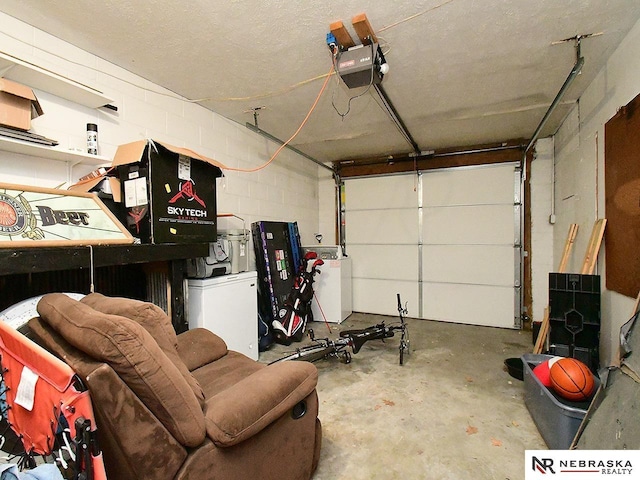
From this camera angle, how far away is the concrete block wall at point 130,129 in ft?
6.44

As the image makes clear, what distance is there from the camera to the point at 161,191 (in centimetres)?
201

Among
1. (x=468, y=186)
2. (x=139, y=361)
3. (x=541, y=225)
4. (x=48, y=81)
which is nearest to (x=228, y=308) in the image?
(x=139, y=361)

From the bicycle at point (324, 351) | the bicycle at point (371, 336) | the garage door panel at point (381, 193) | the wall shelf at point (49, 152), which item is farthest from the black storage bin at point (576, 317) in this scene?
the wall shelf at point (49, 152)

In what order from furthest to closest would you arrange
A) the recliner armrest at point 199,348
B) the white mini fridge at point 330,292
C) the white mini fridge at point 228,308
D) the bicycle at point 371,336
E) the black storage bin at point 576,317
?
the white mini fridge at point 330,292
the bicycle at point 371,336
the white mini fridge at point 228,308
the black storage bin at point 576,317
the recliner armrest at point 199,348

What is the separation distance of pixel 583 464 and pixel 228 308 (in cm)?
247

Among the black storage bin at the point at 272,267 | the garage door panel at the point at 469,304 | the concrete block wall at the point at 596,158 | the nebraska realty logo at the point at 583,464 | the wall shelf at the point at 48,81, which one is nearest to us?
the nebraska realty logo at the point at 583,464

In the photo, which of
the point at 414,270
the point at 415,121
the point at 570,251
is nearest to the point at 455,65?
the point at 415,121

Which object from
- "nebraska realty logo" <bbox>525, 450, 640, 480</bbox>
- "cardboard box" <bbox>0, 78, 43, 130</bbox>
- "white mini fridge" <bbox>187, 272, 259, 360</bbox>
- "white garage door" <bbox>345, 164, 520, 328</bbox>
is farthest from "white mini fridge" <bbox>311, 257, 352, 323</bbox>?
"cardboard box" <bbox>0, 78, 43, 130</bbox>

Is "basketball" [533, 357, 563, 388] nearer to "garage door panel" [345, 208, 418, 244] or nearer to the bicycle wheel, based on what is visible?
the bicycle wheel

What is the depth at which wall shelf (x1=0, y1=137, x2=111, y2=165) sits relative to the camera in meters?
1.73

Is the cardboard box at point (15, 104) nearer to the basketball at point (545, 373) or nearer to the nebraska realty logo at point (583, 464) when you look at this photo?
the nebraska realty logo at point (583, 464)

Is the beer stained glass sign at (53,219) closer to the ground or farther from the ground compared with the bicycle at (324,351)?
Answer: farther from the ground

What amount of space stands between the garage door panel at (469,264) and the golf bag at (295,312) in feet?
6.31

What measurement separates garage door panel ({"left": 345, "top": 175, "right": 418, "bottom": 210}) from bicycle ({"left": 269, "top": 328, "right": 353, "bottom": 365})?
9.13 ft
